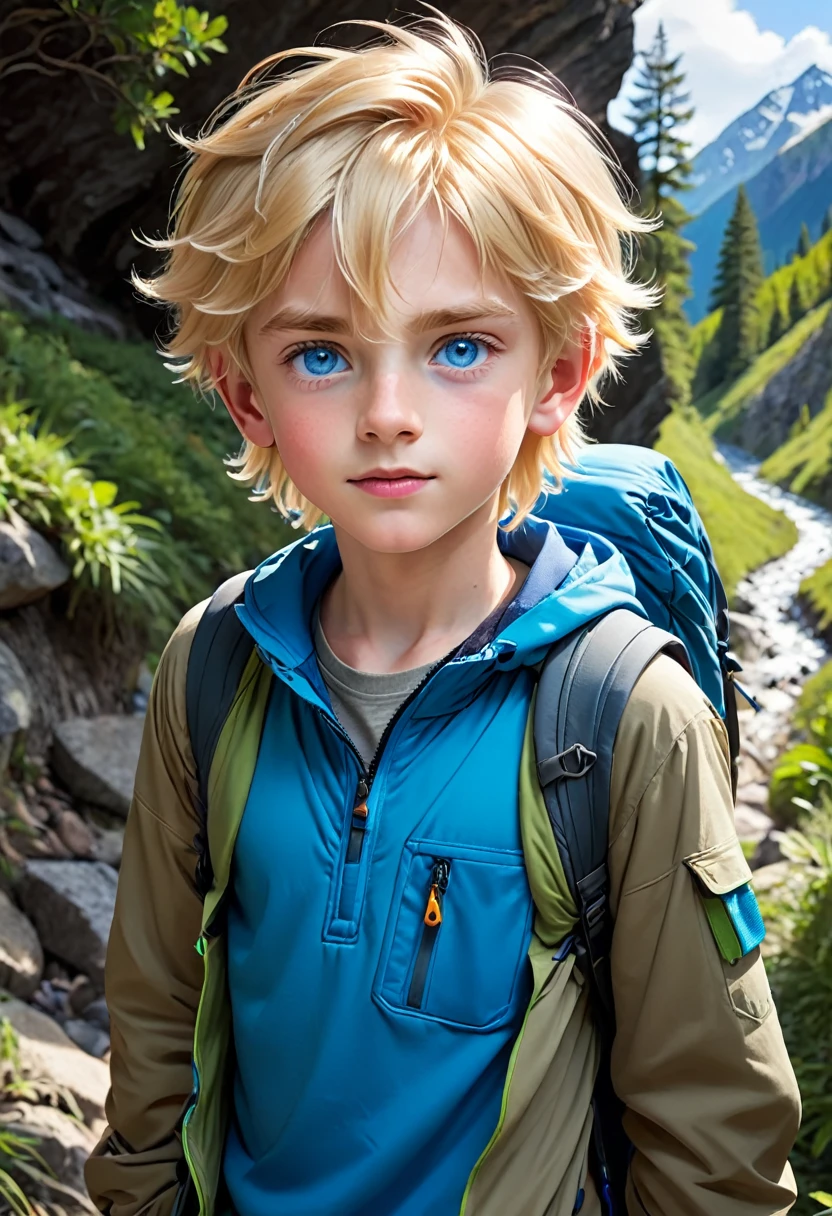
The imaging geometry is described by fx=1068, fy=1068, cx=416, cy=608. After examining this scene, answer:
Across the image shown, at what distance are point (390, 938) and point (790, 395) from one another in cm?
2695

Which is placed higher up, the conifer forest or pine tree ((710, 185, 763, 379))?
pine tree ((710, 185, 763, 379))

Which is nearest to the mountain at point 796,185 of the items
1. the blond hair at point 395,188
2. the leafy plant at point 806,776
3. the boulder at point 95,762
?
the leafy plant at point 806,776

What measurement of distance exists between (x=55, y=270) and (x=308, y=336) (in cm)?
1228

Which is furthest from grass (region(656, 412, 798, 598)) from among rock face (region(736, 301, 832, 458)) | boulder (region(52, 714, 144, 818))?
boulder (region(52, 714, 144, 818))

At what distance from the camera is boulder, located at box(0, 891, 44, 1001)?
439cm

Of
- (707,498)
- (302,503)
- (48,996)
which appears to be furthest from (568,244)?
(707,498)

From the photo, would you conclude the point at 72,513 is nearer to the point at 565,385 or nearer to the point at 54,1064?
the point at 54,1064

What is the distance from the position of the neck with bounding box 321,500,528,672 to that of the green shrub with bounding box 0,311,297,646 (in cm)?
442

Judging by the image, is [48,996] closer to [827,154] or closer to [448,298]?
[448,298]

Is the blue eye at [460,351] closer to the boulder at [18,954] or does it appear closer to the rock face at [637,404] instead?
the boulder at [18,954]

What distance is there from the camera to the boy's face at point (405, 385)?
149cm

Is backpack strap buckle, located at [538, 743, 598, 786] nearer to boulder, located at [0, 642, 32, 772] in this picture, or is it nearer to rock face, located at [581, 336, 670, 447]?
Result: boulder, located at [0, 642, 32, 772]

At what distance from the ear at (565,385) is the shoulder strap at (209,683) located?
0.62 m

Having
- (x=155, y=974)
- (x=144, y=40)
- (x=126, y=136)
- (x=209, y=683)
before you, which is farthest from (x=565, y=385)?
(x=126, y=136)
